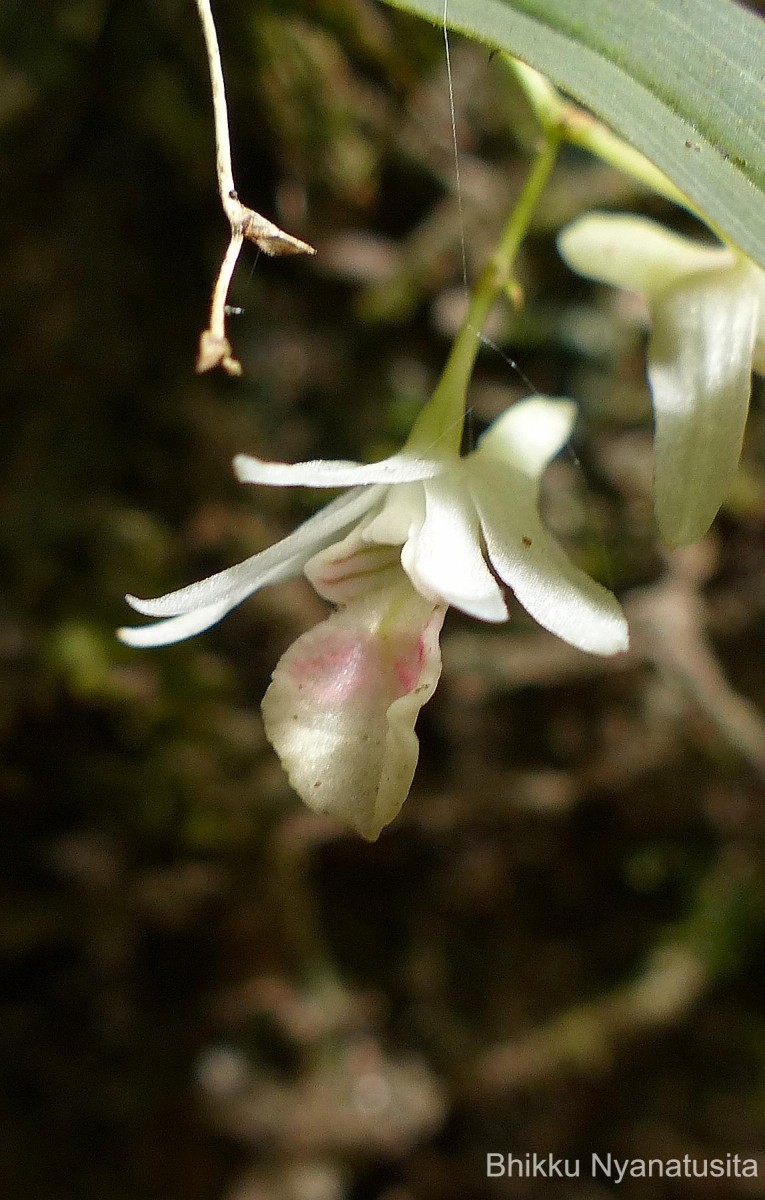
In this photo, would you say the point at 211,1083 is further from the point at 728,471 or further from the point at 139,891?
the point at 728,471

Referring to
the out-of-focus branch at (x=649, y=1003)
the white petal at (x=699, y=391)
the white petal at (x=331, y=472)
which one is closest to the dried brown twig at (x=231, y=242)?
the white petal at (x=331, y=472)

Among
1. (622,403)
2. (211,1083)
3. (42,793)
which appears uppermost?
(622,403)

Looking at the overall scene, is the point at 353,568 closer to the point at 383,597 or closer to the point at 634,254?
the point at 383,597

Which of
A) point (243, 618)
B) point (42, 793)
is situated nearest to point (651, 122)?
point (243, 618)

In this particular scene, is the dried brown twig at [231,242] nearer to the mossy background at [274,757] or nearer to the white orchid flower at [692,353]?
the white orchid flower at [692,353]

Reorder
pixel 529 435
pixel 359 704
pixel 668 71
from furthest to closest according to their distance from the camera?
pixel 529 435 → pixel 359 704 → pixel 668 71

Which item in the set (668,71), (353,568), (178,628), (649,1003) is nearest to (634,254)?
(668,71)

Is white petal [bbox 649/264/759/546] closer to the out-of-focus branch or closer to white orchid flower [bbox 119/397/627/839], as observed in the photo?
white orchid flower [bbox 119/397/627/839]
